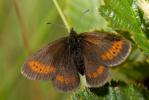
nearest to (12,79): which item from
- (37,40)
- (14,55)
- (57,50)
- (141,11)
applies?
(37,40)

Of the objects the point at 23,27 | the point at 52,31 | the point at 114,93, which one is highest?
the point at 114,93

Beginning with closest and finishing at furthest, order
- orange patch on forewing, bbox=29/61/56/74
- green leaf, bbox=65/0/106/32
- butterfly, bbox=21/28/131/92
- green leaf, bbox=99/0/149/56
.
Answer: green leaf, bbox=99/0/149/56 < butterfly, bbox=21/28/131/92 < orange patch on forewing, bbox=29/61/56/74 < green leaf, bbox=65/0/106/32

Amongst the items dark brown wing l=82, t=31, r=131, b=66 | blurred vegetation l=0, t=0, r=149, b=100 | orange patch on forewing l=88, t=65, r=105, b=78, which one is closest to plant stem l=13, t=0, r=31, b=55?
blurred vegetation l=0, t=0, r=149, b=100

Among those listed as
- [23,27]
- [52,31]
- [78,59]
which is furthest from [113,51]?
[52,31]

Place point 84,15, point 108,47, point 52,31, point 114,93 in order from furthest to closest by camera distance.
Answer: point 52,31
point 84,15
point 108,47
point 114,93

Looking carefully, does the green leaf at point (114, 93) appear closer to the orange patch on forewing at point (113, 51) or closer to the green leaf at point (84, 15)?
the orange patch on forewing at point (113, 51)

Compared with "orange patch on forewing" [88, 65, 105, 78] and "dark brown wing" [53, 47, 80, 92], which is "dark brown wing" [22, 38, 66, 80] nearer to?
"dark brown wing" [53, 47, 80, 92]

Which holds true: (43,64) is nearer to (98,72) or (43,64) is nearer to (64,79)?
(64,79)

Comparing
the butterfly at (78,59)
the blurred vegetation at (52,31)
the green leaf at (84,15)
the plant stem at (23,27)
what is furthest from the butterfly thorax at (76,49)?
the plant stem at (23,27)
